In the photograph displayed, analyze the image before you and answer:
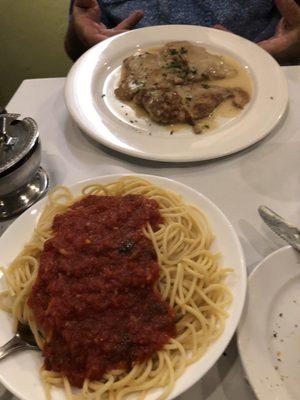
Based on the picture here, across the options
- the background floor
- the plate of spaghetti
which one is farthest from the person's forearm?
the plate of spaghetti

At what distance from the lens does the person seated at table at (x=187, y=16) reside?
2525mm

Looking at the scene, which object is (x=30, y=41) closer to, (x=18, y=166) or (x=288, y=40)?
(x=288, y=40)

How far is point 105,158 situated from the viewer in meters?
1.78

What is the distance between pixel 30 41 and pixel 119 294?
13.5 feet

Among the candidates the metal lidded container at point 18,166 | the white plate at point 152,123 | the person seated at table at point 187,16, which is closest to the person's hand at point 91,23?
the person seated at table at point 187,16

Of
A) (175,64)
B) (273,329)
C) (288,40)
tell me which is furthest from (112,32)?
(273,329)

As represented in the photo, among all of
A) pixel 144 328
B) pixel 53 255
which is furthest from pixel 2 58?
pixel 144 328

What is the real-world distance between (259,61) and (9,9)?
3816 millimetres

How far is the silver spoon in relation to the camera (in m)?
1.05

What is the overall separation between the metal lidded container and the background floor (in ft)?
8.50

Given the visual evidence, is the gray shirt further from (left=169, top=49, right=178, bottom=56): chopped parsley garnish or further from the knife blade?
the knife blade

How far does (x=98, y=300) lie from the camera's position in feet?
3.54

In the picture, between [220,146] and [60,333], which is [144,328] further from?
[220,146]

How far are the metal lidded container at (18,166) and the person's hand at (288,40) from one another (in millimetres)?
1517
